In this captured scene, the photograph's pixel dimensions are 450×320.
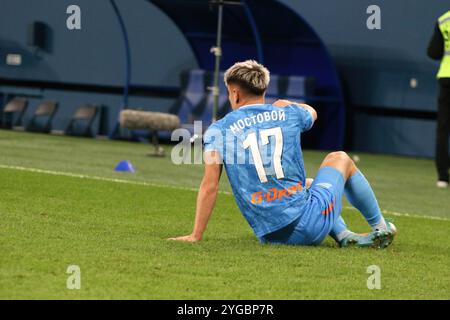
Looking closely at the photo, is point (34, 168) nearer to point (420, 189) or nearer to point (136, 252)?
point (420, 189)

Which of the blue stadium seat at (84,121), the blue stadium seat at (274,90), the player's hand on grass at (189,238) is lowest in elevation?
the blue stadium seat at (84,121)

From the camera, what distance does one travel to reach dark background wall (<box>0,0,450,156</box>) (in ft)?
58.6

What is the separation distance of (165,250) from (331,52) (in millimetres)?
12005

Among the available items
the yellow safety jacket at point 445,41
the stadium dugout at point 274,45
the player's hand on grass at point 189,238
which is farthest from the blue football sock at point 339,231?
the stadium dugout at point 274,45

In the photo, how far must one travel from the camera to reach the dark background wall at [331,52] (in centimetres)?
1786

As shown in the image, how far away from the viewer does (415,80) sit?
17891mm

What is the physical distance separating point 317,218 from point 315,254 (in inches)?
10.1

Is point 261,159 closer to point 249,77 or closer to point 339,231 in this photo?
point 249,77

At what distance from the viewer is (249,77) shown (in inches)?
278

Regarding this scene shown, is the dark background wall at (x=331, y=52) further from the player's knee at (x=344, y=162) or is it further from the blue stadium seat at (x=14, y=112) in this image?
the player's knee at (x=344, y=162)

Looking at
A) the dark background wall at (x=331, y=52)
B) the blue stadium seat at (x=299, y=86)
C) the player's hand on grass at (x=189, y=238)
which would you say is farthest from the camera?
the blue stadium seat at (x=299, y=86)

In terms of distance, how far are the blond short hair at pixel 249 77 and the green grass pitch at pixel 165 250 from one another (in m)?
0.96

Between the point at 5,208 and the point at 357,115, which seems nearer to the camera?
the point at 5,208
